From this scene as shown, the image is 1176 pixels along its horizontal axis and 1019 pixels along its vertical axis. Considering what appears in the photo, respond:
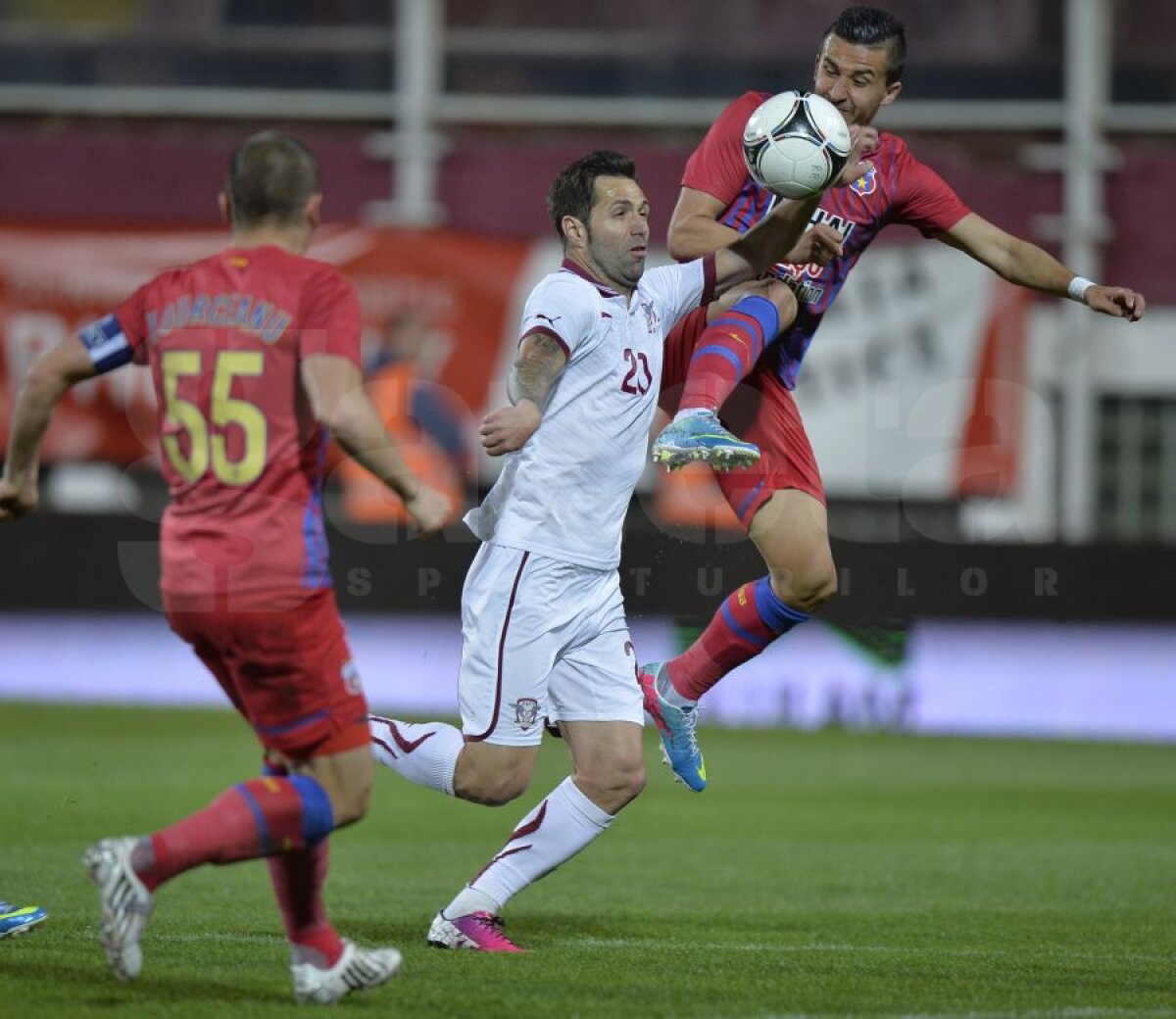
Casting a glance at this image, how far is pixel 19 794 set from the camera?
35.1ft

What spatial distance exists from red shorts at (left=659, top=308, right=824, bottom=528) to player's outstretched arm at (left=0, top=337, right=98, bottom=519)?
8.77 ft

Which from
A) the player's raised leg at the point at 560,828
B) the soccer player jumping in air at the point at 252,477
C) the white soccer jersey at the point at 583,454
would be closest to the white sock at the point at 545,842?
the player's raised leg at the point at 560,828

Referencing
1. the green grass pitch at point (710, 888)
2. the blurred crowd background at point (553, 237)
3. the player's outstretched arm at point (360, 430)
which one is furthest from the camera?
the blurred crowd background at point (553, 237)

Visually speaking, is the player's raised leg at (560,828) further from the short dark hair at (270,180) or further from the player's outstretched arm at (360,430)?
the short dark hair at (270,180)

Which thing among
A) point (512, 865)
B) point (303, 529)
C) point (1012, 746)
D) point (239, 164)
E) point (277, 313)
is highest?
point (239, 164)

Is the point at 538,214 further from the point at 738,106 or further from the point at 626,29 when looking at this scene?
the point at 738,106

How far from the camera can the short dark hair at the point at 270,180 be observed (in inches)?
191

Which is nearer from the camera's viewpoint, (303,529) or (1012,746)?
(303,529)

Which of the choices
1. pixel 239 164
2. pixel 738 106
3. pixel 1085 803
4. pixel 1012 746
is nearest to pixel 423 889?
pixel 738 106

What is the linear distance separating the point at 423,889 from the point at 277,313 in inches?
147

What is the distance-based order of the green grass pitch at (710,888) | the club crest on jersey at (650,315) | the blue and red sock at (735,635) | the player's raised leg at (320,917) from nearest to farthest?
the player's raised leg at (320,917) → the green grass pitch at (710,888) → the club crest on jersey at (650,315) → the blue and red sock at (735,635)

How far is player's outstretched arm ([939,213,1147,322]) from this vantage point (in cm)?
672

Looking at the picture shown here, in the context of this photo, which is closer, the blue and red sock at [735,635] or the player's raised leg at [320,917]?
the player's raised leg at [320,917]

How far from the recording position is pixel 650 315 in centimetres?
641
